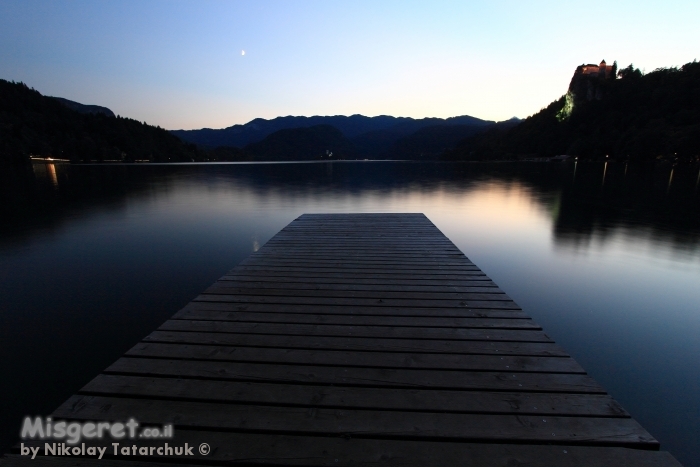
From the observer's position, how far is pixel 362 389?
97.6 inches

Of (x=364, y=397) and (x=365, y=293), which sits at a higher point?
(x=364, y=397)

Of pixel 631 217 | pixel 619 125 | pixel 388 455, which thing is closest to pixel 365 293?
pixel 388 455

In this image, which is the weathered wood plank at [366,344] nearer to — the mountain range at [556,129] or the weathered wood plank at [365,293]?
the weathered wood plank at [365,293]

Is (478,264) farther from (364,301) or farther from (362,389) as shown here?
(362,389)

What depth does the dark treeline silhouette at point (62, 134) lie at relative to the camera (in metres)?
86.8

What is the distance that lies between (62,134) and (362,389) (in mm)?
140873

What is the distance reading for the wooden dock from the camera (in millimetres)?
1937

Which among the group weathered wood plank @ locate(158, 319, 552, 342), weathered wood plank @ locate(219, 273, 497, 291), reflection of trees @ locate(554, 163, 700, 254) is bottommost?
reflection of trees @ locate(554, 163, 700, 254)

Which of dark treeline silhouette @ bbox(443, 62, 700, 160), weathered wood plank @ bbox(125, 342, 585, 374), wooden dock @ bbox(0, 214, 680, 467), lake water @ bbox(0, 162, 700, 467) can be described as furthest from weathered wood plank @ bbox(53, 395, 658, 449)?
dark treeline silhouette @ bbox(443, 62, 700, 160)

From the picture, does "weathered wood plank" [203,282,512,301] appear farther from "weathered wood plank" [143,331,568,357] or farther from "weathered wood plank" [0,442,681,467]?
"weathered wood plank" [0,442,681,467]

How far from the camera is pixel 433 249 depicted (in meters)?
6.87

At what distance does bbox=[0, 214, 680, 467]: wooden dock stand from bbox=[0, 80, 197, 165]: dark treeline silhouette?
340ft

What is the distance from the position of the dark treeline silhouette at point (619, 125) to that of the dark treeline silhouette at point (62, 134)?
124949mm

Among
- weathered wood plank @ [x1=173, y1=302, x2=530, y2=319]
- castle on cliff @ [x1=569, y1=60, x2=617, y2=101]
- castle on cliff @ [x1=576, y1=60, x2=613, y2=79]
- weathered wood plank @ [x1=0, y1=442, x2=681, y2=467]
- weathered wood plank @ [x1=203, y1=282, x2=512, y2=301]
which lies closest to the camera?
weathered wood plank @ [x1=0, y1=442, x2=681, y2=467]
